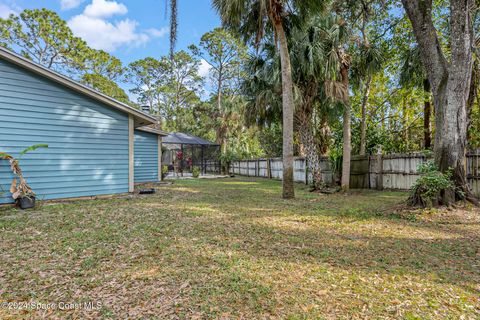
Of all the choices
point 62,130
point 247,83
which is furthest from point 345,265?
point 247,83

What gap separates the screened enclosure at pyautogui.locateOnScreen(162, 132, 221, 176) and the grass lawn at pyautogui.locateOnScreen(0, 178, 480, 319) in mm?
11560

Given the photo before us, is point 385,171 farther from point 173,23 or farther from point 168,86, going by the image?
point 168,86

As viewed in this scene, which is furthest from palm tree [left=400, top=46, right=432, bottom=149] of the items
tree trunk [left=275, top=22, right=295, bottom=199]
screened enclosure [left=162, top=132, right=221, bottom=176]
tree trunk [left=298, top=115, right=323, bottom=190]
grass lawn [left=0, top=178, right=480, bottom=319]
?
screened enclosure [left=162, top=132, right=221, bottom=176]

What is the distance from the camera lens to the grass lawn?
84.4 inches

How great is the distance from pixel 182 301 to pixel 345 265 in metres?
1.86

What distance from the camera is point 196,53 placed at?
82.0ft

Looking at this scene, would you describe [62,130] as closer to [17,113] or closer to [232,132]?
[17,113]

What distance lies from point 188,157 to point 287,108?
1680 cm

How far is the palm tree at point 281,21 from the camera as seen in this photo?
728 centimetres

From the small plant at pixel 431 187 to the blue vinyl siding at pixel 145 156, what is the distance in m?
10.7

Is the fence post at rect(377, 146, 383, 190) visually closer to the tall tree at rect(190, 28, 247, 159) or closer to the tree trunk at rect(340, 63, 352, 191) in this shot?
the tree trunk at rect(340, 63, 352, 191)

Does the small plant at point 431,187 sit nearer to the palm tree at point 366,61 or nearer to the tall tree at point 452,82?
the tall tree at point 452,82

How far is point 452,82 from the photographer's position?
5.39 meters

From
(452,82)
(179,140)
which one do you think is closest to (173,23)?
(452,82)
